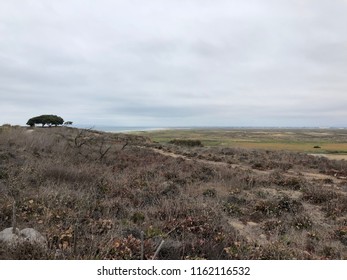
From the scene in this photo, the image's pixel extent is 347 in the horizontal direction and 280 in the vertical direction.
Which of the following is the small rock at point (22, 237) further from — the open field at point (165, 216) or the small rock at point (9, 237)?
the open field at point (165, 216)

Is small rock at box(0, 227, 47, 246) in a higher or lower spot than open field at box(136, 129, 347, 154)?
higher

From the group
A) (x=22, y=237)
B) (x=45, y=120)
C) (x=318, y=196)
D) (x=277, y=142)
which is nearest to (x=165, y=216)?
(x=22, y=237)

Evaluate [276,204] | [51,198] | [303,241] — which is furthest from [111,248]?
[276,204]

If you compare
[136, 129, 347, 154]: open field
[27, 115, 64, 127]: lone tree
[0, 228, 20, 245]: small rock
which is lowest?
[136, 129, 347, 154]: open field

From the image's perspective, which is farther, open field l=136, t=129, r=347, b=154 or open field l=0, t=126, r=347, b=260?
open field l=136, t=129, r=347, b=154

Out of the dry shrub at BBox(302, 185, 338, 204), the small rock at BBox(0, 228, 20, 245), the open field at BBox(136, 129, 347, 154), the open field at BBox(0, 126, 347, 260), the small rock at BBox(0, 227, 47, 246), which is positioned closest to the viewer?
the small rock at BBox(0, 227, 47, 246)

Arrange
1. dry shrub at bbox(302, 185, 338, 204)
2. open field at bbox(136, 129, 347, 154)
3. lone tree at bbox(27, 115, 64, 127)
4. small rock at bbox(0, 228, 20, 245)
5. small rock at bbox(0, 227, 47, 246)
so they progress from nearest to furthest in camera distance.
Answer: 1. small rock at bbox(0, 227, 47, 246)
2. small rock at bbox(0, 228, 20, 245)
3. dry shrub at bbox(302, 185, 338, 204)
4. lone tree at bbox(27, 115, 64, 127)
5. open field at bbox(136, 129, 347, 154)

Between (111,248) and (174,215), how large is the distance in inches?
129

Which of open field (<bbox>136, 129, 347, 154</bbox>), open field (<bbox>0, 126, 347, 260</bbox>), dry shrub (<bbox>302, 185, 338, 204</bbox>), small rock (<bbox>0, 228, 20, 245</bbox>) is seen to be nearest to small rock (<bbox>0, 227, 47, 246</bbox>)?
small rock (<bbox>0, 228, 20, 245</bbox>)

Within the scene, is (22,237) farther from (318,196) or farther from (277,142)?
(277,142)

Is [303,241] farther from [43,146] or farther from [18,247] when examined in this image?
[43,146]

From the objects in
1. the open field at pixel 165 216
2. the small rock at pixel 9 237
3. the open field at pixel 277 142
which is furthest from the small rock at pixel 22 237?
the open field at pixel 277 142

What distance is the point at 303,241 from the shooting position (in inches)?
260

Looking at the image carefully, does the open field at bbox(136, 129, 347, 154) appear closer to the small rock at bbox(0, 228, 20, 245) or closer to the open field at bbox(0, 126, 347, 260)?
the open field at bbox(0, 126, 347, 260)
